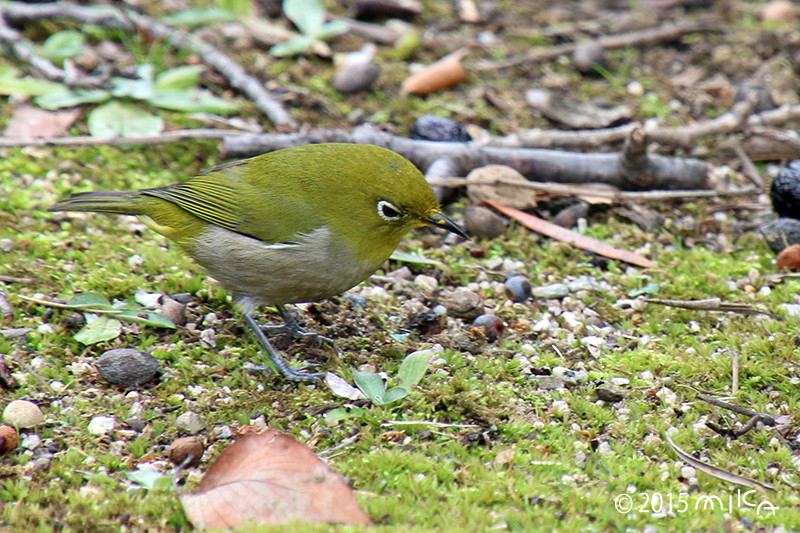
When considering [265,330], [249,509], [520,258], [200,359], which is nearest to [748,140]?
[520,258]

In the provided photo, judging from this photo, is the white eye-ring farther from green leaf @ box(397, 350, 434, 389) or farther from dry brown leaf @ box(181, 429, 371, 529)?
dry brown leaf @ box(181, 429, 371, 529)

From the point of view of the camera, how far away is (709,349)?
4762 millimetres

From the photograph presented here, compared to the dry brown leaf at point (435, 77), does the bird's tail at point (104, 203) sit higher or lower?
→ higher

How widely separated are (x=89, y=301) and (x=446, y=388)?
2.06 meters

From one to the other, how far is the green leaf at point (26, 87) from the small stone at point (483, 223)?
3.57 meters

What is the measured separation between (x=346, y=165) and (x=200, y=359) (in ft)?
4.41

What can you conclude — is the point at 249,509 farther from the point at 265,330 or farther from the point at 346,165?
the point at 346,165

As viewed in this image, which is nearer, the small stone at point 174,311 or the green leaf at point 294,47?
the small stone at point 174,311

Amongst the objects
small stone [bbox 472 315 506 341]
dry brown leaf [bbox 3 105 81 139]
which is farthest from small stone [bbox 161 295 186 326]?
dry brown leaf [bbox 3 105 81 139]

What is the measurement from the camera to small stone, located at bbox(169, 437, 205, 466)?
3871 millimetres

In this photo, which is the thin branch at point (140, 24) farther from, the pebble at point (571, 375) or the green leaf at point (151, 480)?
the green leaf at point (151, 480)

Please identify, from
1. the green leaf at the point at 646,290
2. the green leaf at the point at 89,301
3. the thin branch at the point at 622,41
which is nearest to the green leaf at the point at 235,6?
the thin branch at the point at 622,41

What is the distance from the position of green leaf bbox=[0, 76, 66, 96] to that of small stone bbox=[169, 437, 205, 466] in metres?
4.19

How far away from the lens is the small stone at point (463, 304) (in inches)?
203
